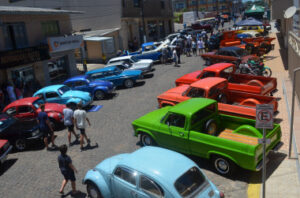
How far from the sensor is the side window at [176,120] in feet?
27.6

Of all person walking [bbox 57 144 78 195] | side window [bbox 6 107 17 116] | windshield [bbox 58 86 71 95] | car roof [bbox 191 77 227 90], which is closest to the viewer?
person walking [bbox 57 144 78 195]

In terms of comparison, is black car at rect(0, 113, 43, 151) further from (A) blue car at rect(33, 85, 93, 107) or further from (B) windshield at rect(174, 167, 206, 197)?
(B) windshield at rect(174, 167, 206, 197)

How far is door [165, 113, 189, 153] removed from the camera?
8.32m

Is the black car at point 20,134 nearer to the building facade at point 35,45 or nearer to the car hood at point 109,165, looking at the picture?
the car hood at point 109,165

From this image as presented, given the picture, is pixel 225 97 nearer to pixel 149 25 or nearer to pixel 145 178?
pixel 145 178

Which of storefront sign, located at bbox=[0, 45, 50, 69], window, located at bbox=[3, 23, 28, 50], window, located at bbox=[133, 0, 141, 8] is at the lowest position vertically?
storefront sign, located at bbox=[0, 45, 50, 69]

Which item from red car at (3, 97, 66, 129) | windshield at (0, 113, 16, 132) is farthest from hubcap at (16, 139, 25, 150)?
red car at (3, 97, 66, 129)

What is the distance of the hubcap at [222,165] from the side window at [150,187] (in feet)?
9.00

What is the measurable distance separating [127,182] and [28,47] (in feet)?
52.1

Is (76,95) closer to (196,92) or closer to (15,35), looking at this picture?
(196,92)

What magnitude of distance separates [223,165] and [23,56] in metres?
15.4

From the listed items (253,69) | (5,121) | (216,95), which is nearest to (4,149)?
(5,121)

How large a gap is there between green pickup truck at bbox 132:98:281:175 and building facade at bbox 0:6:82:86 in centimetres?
1210

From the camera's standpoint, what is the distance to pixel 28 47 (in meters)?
19.1
